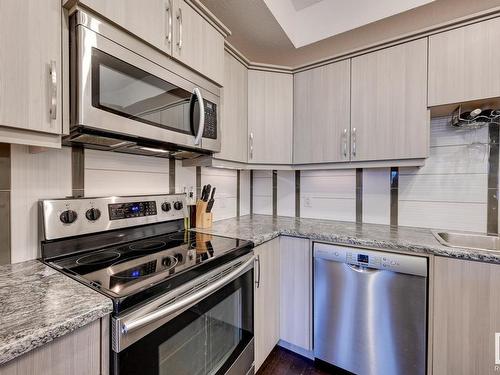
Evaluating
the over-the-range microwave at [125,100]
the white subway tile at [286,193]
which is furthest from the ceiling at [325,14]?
the white subway tile at [286,193]

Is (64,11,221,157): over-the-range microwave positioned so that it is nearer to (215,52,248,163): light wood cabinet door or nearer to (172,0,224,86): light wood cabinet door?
(172,0,224,86): light wood cabinet door

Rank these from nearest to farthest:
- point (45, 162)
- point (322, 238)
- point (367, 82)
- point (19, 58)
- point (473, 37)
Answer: point (19, 58), point (45, 162), point (473, 37), point (322, 238), point (367, 82)

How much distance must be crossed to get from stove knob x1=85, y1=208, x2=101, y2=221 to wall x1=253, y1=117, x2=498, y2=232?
5.60 ft

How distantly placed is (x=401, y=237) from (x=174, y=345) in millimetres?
1407

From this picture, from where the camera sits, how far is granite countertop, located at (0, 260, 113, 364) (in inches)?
20.3

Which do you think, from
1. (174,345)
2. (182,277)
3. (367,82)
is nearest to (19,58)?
(182,277)

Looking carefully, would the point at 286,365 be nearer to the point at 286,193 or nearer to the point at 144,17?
the point at 286,193

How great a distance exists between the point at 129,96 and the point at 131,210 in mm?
616

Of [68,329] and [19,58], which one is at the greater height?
[19,58]

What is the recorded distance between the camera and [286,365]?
1686 mm

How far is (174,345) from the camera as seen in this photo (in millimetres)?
848

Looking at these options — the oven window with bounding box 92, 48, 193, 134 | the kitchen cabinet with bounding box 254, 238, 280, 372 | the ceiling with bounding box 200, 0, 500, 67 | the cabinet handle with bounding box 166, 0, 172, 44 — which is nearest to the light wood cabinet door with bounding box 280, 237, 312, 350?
A: the kitchen cabinet with bounding box 254, 238, 280, 372

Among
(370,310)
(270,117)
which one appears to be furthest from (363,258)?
(270,117)

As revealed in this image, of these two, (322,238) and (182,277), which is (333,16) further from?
(182,277)
